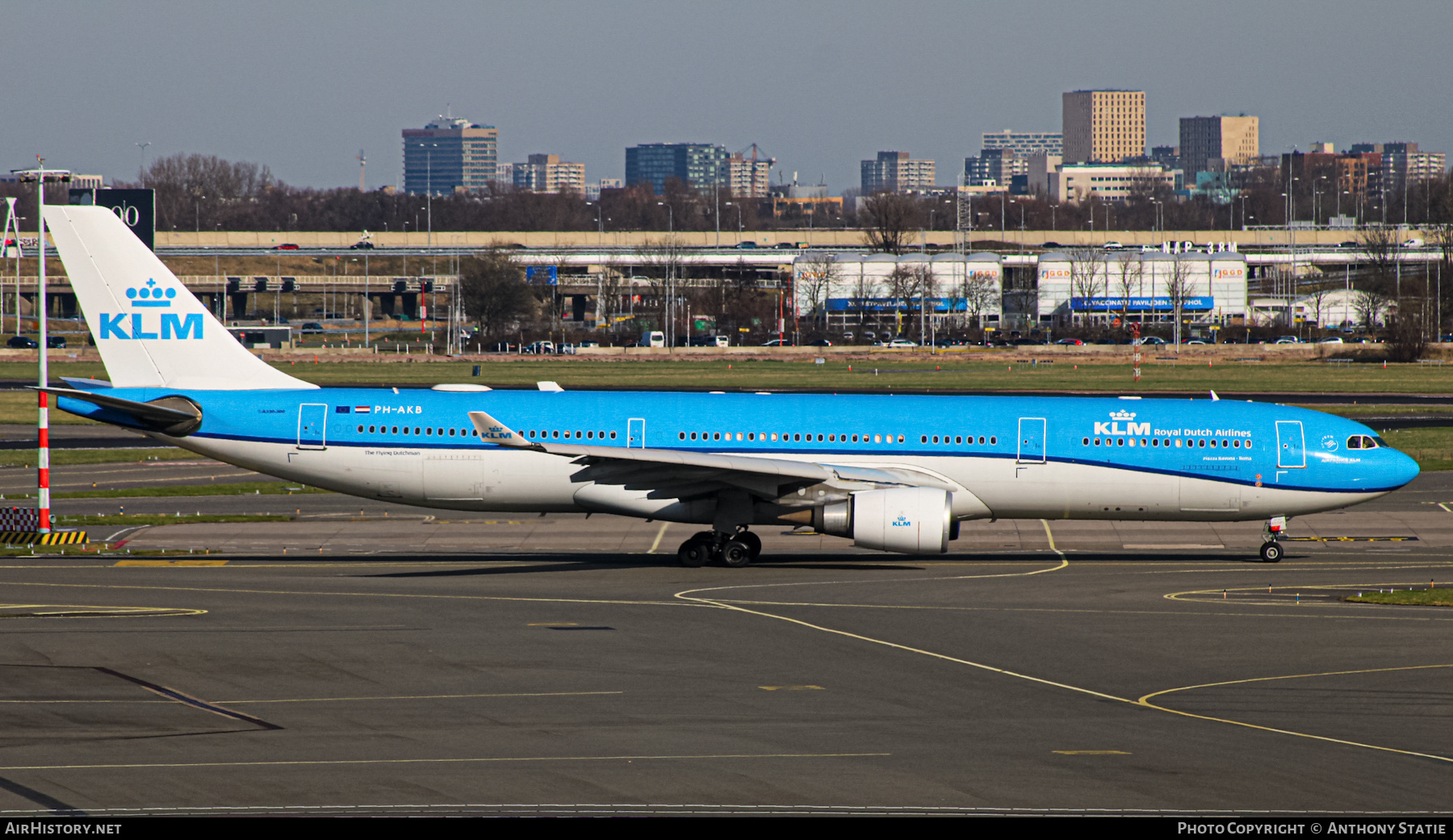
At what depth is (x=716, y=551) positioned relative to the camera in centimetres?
3334

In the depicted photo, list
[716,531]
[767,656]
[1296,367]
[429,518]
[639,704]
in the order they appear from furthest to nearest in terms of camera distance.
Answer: [1296,367] → [429,518] → [716,531] → [767,656] → [639,704]

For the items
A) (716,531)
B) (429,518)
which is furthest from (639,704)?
(429,518)

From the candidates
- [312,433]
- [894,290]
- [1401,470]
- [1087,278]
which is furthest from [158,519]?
[1087,278]

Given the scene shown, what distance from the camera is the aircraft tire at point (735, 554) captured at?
3325 centimetres

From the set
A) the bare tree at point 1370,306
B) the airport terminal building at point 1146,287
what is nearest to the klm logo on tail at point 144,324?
the bare tree at point 1370,306

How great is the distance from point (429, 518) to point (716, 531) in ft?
38.7

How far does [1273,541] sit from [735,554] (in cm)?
1304

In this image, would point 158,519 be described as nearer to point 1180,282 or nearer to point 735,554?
point 735,554

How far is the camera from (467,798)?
1498cm

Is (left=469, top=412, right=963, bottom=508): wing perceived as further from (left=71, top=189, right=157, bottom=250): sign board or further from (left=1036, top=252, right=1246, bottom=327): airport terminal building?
(left=1036, top=252, right=1246, bottom=327): airport terminal building

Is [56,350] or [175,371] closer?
[175,371]

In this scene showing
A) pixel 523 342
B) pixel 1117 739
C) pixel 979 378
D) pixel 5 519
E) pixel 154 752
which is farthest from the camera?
pixel 523 342

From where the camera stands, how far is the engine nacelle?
31.3 m

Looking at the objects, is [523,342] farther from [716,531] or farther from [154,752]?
[154,752]
